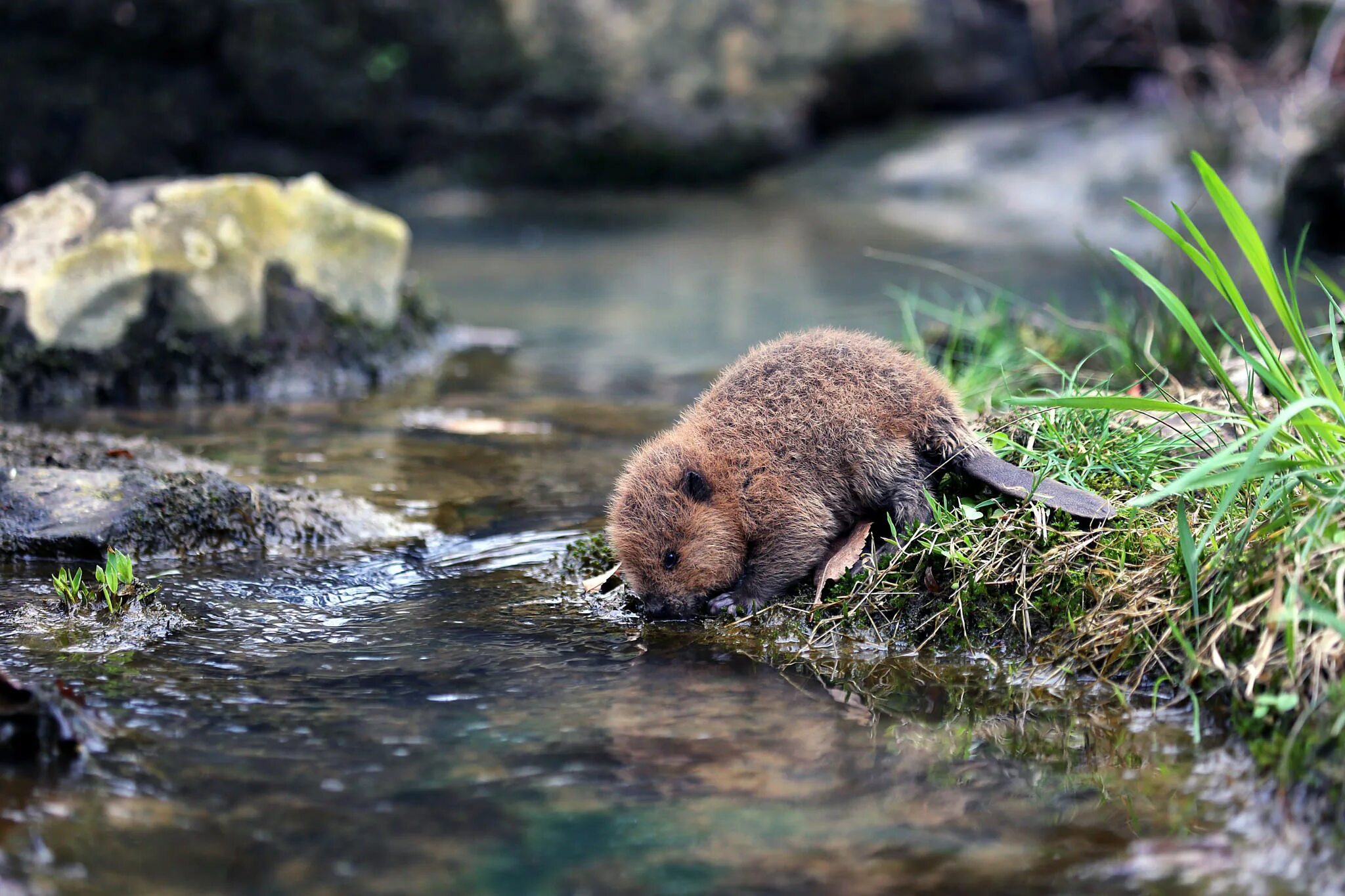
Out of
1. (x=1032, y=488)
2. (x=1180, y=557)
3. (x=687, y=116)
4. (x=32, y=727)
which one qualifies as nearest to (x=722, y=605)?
(x=1032, y=488)

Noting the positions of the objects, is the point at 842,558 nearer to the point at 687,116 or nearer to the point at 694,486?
the point at 694,486

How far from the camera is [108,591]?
4.04 meters

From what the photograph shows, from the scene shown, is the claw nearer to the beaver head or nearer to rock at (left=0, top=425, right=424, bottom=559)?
Answer: the beaver head

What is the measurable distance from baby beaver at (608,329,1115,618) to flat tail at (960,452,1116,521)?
0.03 feet

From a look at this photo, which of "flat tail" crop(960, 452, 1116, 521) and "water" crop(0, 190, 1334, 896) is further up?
"flat tail" crop(960, 452, 1116, 521)

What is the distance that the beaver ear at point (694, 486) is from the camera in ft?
14.6

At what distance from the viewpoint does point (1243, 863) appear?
8.80 feet

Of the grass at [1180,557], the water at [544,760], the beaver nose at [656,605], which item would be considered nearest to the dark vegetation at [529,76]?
the grass at [1180,557]

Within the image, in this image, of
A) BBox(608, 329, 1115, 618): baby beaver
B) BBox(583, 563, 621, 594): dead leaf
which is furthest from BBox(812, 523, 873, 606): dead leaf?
BBox(583, 563, 621, 594): dead leaf

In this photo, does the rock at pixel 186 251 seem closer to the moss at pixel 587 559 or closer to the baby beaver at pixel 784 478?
the moss at pixel 587 559

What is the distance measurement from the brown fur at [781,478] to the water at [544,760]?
29 cm

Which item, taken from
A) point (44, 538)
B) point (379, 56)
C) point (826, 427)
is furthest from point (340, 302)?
point (379, 56)

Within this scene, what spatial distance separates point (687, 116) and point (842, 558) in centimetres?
1336

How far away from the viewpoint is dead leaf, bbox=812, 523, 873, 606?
169 inches
